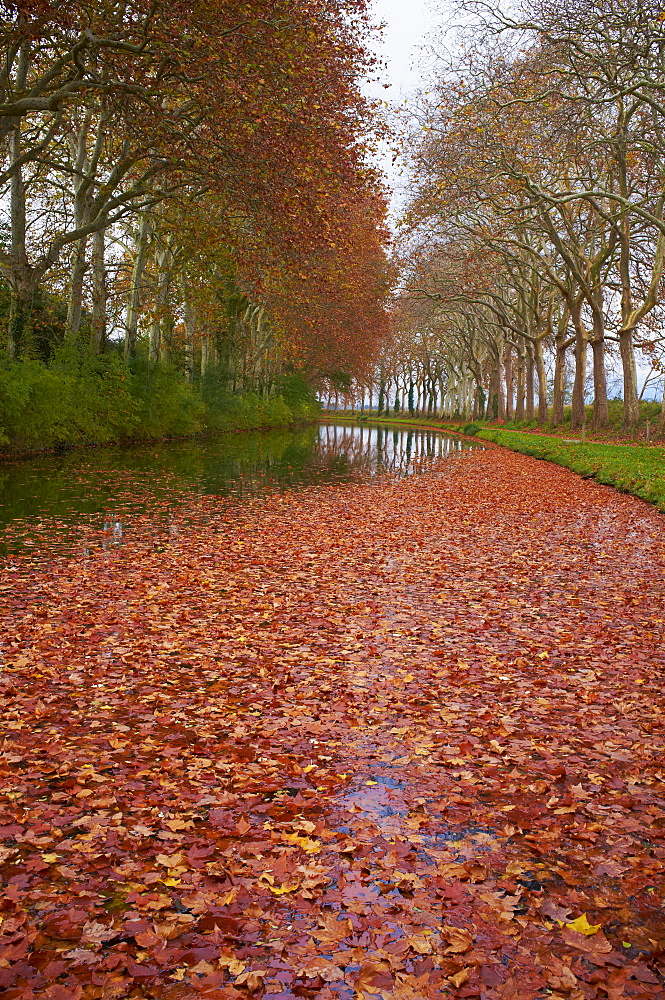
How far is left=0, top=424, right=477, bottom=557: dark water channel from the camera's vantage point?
12.3 meters

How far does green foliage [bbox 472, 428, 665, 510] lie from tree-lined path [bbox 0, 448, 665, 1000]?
992 cm

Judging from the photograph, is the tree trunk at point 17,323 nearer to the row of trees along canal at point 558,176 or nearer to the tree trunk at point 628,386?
the row of trees along canal at point 558,176

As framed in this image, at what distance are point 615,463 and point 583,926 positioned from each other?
2139 cm

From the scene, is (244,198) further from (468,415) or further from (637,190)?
(468,415)

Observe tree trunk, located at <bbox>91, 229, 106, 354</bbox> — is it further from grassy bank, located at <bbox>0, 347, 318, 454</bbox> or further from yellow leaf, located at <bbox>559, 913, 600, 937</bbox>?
yellow leaf, located at <bbox>559, 913, 600, 937</bbox>

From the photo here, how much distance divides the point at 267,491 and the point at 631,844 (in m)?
15.5

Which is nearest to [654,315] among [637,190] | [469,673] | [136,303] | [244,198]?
[637,190]

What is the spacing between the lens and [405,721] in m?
5.51

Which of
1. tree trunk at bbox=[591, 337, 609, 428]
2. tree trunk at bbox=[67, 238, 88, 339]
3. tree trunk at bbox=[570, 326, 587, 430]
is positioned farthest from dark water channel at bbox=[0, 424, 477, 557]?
tree trunk at bbox=[570, 326, 587, 430]

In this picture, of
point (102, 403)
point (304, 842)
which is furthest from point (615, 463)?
point (304, 842)

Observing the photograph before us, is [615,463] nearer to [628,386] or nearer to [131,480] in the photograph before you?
[628,386]

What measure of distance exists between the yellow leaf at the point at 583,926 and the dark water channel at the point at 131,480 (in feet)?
28.9

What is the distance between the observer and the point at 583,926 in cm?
329

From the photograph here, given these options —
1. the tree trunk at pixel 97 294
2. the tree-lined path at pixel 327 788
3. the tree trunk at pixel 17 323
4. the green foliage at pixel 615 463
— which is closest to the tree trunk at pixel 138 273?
the tree trunk at pixel 97 294
